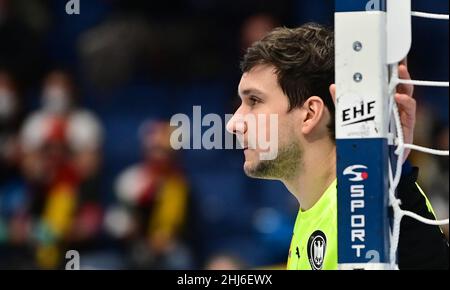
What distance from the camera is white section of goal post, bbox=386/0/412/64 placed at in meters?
2.99

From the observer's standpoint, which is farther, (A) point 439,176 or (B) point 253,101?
(A) point 439,176

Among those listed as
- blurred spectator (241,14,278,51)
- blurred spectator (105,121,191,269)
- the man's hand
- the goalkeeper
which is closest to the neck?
the goalkeeper

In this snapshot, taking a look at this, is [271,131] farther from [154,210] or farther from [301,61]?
[154,210]

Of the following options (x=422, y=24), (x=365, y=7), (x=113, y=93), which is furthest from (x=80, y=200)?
(x=365, y=7)

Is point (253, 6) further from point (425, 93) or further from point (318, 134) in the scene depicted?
point (318, 134)

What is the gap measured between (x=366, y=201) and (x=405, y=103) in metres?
0.35

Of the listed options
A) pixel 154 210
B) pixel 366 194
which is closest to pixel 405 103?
pixel 366 194

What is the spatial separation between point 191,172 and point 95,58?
1697 millimetres

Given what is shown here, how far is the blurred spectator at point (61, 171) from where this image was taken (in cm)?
866

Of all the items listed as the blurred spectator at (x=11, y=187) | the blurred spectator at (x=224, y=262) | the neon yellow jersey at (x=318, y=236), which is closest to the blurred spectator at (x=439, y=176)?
the blurred spectator at (x=224, y=262)

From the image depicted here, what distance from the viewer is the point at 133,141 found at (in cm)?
919

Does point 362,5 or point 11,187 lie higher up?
point 11,187

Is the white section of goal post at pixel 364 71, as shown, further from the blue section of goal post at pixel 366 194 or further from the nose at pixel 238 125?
the nose at pixel 238 125

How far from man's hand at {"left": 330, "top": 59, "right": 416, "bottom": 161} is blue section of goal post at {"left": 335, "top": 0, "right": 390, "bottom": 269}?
19 centimetres
